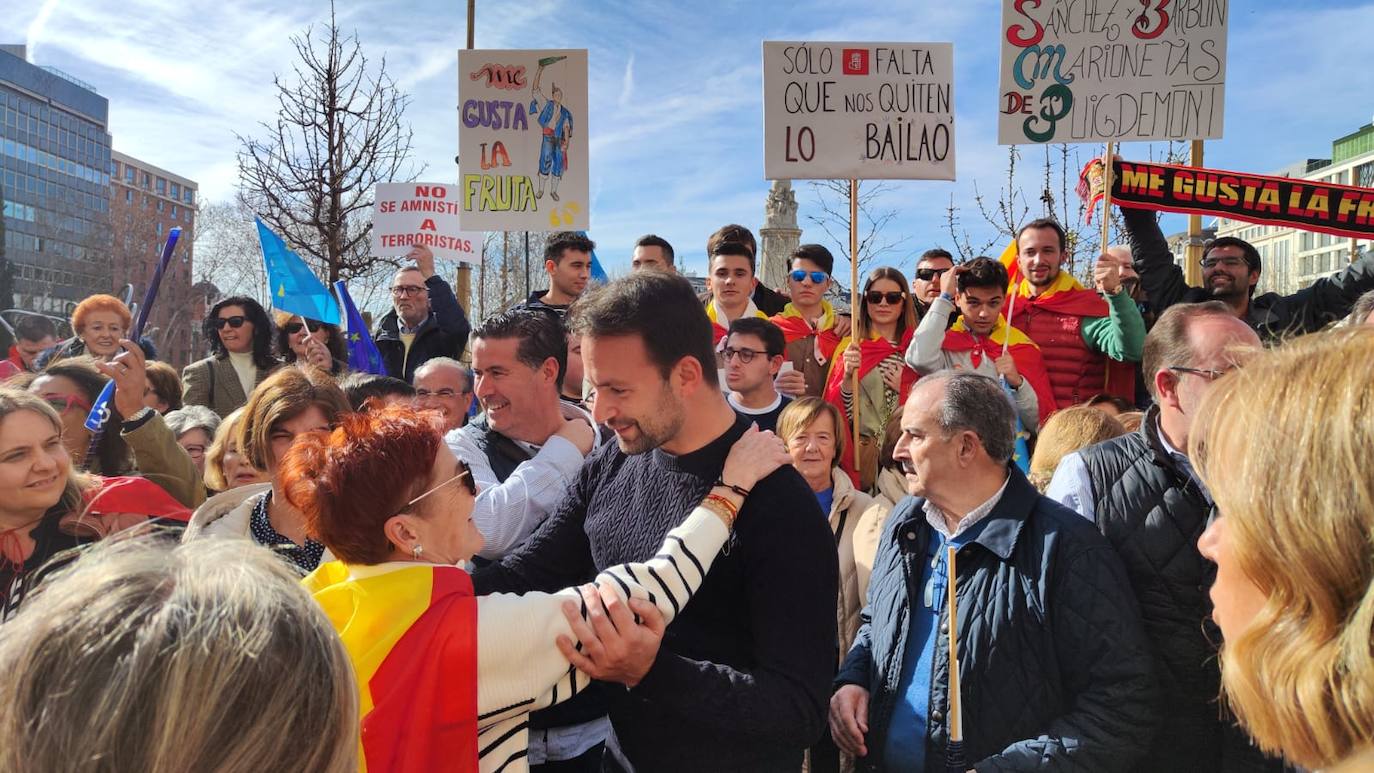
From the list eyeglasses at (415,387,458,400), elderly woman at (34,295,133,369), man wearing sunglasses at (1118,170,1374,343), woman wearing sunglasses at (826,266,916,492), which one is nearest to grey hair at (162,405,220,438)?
eyeglasses at (415,387,458,400)

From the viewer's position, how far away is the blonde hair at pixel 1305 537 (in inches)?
38.3

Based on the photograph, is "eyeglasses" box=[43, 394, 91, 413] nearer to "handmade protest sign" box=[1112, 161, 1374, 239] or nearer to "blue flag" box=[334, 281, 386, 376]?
"blue flag" box=[334, 281, 386, 376]

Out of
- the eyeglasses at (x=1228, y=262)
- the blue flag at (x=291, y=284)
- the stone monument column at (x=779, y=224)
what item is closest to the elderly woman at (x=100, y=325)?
the blue flag at (x=291, y=284)

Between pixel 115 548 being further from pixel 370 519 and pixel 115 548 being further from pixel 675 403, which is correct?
pixel 675 403

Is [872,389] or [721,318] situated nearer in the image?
[872,389]

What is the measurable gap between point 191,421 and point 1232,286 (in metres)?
6.07

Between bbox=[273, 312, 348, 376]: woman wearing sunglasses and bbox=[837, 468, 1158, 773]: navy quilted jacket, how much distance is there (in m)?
5.32

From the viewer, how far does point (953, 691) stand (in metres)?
2.60

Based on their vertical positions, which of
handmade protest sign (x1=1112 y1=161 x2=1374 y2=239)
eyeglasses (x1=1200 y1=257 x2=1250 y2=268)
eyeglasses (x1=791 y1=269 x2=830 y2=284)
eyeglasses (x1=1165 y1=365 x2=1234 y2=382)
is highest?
handmade protest sign (x1=1112 y1=161 x2=1374 y2=239)

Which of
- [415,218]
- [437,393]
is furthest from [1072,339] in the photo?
[415,218]

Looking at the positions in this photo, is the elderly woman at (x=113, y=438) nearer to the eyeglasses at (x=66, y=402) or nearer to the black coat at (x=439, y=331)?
the eyeglasses at (x=66, y=402)

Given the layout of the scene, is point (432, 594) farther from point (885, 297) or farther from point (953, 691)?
point (885, 297)

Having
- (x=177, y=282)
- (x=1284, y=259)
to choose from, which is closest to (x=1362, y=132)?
(x=1284, y=259)

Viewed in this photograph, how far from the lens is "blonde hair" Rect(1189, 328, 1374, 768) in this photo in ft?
3.19
